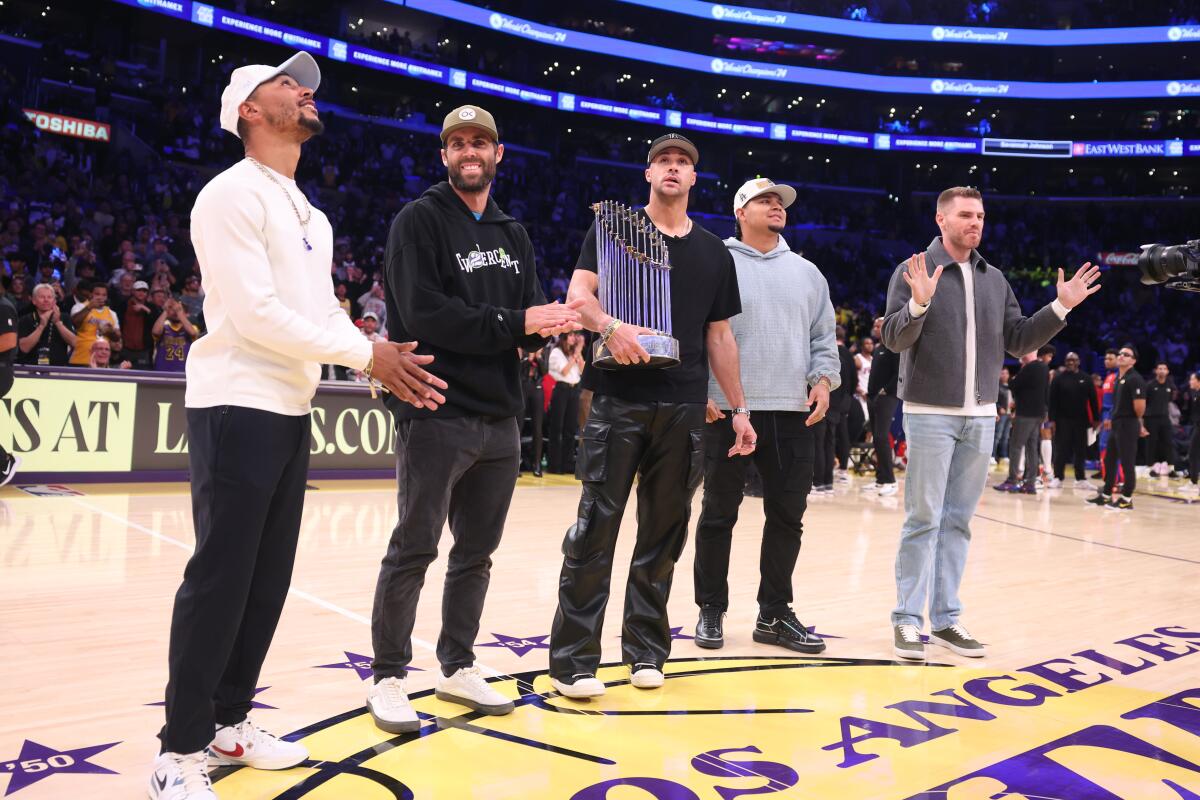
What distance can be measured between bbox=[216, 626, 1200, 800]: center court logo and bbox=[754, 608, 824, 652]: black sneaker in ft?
0.57

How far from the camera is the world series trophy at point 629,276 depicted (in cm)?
341

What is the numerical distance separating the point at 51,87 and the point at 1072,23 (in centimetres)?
3066

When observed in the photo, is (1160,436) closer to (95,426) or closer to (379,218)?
(95,426)

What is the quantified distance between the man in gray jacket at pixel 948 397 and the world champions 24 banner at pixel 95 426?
15.1ft

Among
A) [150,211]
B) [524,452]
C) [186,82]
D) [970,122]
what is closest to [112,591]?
[524,452]

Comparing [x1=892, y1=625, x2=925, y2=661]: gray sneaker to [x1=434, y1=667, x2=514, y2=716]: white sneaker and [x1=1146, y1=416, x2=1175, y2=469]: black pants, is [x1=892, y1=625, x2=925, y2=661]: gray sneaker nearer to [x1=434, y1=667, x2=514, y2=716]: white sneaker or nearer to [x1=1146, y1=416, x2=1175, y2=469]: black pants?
[x1=434, y1=667, x2=514, y2=716]: white sneaker

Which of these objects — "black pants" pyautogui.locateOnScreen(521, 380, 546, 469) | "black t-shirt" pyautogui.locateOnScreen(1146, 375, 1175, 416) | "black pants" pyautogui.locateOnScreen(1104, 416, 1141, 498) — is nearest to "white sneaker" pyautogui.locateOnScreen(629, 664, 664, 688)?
"black pants" pyautogui.locateOnScreen(521, 380, 546, 469)

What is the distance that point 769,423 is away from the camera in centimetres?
428

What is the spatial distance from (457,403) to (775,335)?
1780mm

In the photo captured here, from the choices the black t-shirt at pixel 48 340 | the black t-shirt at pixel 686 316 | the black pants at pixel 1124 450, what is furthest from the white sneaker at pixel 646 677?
the black pants at pixel 1124 450

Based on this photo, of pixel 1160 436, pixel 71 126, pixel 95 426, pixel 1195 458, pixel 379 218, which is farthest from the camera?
pixel 379 218

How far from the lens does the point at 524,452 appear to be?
1200cm

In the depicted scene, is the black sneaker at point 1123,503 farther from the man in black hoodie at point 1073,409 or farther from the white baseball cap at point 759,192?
the white baseball cap at point 759,192

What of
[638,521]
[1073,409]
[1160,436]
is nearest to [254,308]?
[638,521]
